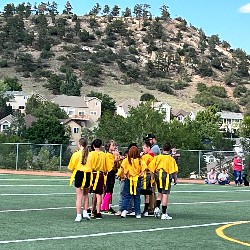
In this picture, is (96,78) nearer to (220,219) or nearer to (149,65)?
(149,65)

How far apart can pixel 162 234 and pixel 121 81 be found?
152302 mm

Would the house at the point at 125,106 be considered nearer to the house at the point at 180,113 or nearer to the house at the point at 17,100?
the house at the point at 180,113

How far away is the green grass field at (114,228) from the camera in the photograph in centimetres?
1237

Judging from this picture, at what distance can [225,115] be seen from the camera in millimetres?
158500

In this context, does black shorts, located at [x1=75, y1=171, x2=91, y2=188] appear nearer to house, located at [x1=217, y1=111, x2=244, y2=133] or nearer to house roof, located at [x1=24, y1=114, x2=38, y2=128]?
house roof, located at [x1=24, y1=114, x2=38, y2=128]

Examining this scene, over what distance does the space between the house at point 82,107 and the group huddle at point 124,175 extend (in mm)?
118020

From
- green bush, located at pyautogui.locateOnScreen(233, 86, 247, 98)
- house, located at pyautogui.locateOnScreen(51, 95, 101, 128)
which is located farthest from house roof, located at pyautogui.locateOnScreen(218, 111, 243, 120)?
house, located at pyautogui.locateOnScreen(51, 95, 101, 128)

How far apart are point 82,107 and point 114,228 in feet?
409

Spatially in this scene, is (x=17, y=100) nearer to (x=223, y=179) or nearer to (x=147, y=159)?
(x=223, y=179)

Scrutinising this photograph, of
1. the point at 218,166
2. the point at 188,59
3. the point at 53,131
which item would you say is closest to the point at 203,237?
the point at 218,166

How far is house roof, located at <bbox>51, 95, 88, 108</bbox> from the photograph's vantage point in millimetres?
139125

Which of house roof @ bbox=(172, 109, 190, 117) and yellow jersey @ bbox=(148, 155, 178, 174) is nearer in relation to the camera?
yellow jersey @ bbox=(148, 155, 178, 174)

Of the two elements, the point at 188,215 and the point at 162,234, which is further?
the point at 188,215

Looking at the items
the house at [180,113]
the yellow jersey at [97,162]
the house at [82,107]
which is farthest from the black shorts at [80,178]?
the house at [180,113]
